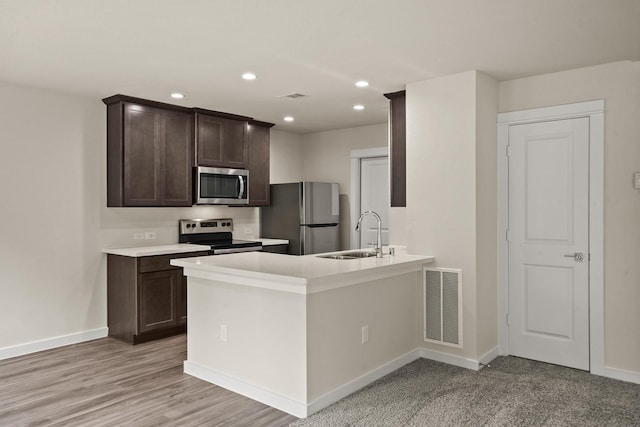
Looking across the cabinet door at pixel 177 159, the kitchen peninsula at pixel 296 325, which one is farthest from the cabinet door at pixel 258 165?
the kitchen peninsula at pixel 296 325

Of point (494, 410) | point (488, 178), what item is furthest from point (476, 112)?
point (494, 410)

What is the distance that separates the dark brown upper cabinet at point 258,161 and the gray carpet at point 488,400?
306 cm

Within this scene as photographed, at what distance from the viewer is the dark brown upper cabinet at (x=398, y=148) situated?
4348 millimetres

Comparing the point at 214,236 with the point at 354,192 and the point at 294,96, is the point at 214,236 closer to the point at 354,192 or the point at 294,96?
the point at 354,192

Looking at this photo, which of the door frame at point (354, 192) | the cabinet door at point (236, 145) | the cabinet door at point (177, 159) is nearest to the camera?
the cabinet door at point (177, 159)

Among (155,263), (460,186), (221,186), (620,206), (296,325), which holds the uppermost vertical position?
(221,186)

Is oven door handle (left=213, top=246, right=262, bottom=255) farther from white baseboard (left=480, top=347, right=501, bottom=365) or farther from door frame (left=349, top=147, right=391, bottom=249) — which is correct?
white baseboard (left=480, top=347, right=501, bottom=365)

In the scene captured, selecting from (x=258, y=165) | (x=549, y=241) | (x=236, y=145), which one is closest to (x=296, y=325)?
(x=549, y=241)

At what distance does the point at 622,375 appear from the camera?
11.4 ft

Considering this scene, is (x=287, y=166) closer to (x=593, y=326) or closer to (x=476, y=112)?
(x=476, y=112)

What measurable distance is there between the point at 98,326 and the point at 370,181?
12.0ft

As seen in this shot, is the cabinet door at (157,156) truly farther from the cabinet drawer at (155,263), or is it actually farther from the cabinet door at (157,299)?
the cabinet door at (157,299)

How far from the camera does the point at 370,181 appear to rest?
6.29 meters

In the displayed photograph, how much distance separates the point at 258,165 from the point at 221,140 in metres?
0.66
